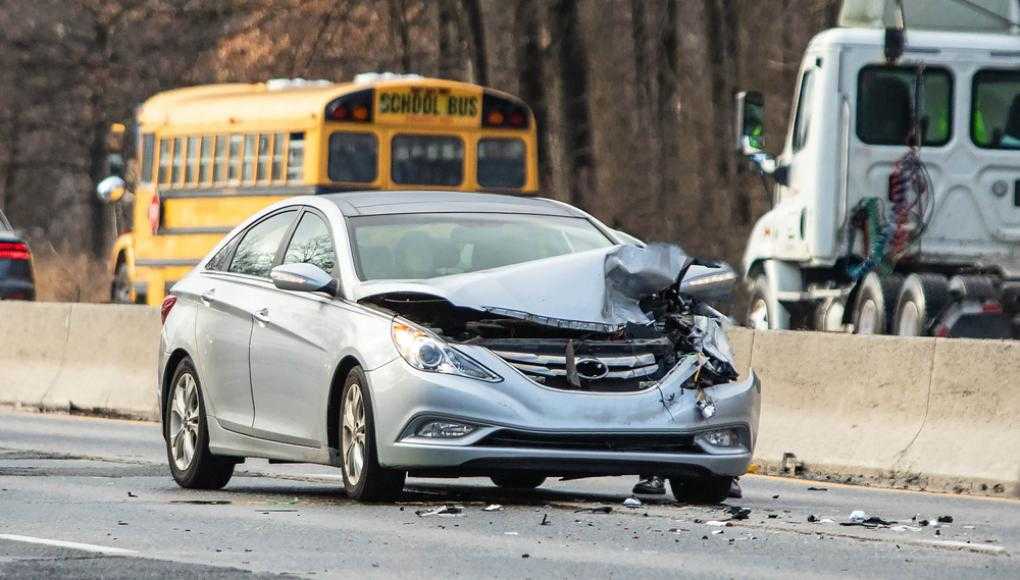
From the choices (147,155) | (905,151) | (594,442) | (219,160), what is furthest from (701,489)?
(147,155)

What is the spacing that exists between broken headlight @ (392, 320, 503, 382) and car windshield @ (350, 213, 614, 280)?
741mm

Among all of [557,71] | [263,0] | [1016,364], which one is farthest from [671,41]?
[1016,364]

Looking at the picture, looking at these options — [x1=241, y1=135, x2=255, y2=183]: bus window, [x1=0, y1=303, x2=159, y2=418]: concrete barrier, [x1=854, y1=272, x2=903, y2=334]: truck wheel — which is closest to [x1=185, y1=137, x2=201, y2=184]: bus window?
[x1=241, y1=135, x2=255, y2=183]: bus window

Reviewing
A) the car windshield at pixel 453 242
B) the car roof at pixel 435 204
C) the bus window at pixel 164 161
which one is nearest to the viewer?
the car windshield at pixel 453 242

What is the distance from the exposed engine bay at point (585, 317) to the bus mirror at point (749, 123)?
1030 centimetres

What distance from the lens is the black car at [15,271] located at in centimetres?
2564

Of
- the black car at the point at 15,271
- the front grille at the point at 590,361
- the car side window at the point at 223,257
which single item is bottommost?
the black car at the point at 15,271

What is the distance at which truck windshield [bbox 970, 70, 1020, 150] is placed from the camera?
2084 centimetres

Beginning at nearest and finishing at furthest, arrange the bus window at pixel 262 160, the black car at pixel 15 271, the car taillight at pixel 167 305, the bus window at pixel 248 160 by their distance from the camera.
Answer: the car taillight at pixel 167 305, the black car at pixel 15 271, the bus window at pixel 262 160, the bus window at pixel 248 160

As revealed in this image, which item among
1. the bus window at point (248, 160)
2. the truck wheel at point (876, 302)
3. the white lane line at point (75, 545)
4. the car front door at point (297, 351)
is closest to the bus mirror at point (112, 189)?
the bus window at point (248, 160)

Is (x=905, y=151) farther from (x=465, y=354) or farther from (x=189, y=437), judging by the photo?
(x=465, y=354)

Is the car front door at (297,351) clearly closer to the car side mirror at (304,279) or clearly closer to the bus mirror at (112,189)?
the car side mirror at (304,279)

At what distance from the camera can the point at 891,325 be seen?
65.9ft

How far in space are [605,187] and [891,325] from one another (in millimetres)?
18509
